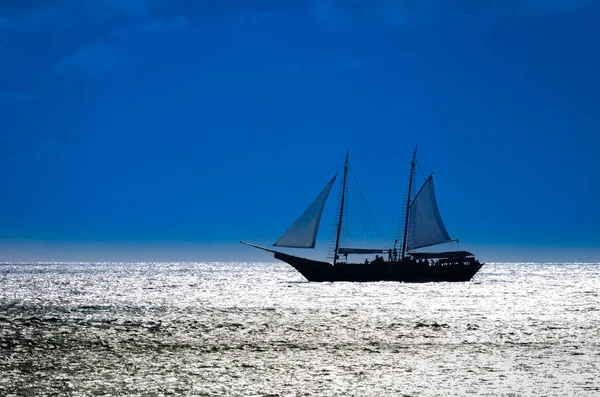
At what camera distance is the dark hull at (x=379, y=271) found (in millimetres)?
109938

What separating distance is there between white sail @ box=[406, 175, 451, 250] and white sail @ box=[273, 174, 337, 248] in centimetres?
1780

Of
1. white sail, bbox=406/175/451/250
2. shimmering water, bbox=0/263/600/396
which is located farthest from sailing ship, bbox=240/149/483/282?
shimmering water, bbox=0/263/600/396

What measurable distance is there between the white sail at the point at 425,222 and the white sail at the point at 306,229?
58.4 feet

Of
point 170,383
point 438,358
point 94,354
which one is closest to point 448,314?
point 438,358

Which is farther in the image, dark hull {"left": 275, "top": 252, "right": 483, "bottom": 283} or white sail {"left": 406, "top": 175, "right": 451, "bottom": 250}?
dark hull {"left": 275, "top": 252, "right": 483, "bottom": 283}

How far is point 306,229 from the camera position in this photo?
331 ft

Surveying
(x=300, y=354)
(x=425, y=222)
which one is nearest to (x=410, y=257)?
(x=425, y=222)

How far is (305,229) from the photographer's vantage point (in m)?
101

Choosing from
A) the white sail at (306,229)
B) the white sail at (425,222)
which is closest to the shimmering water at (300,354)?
the white sail at (306,229)

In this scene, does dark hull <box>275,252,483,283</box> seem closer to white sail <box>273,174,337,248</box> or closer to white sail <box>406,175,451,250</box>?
white sail <box>406,175,451,250</box>

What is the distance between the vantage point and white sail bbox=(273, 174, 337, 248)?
10069 cm

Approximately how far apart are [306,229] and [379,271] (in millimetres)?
16127

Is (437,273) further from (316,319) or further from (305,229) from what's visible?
(316,319)

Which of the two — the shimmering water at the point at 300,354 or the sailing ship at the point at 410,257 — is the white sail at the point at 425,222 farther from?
the shimmering water at the point at 300,354
